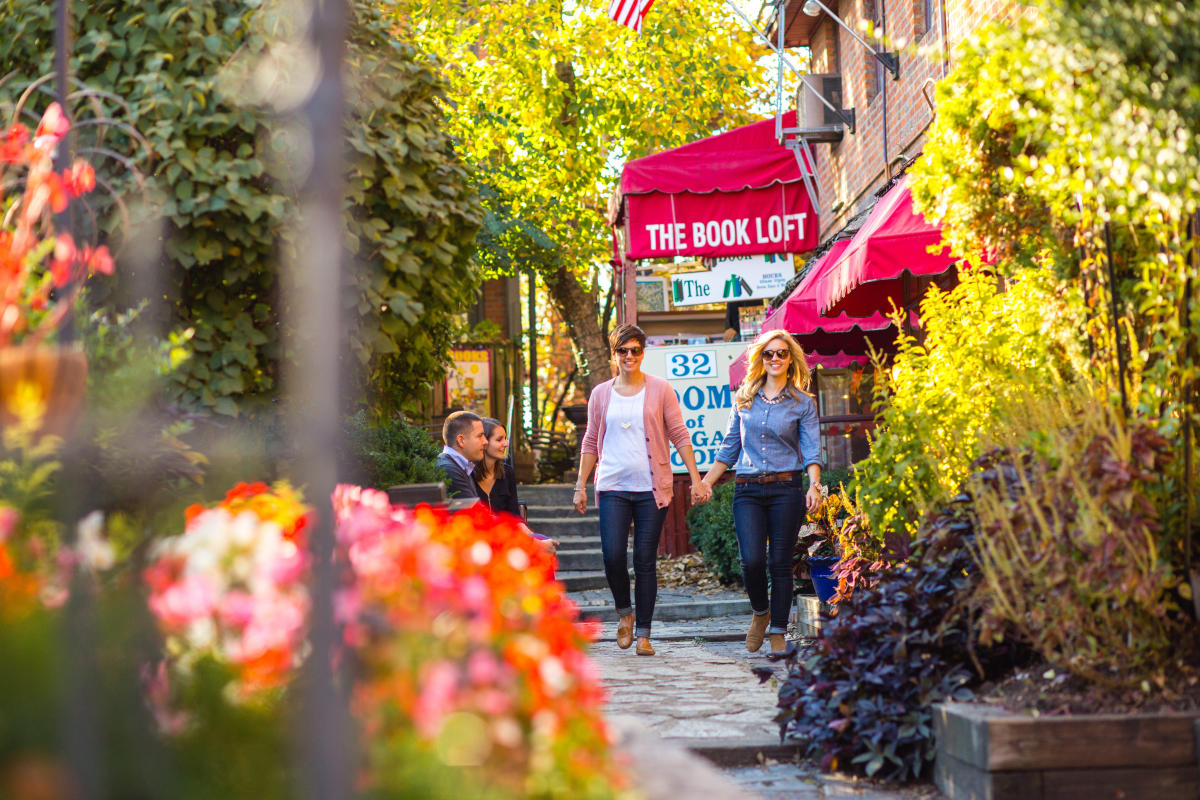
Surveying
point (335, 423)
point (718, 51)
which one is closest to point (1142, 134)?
point (335, 423)

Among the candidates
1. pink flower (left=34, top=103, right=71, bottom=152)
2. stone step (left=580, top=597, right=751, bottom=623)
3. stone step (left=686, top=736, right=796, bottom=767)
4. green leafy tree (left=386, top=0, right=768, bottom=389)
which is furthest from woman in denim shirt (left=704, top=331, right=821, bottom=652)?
green leafy tree (left=386, top=0, right=768, bottom=389)

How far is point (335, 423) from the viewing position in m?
1.46

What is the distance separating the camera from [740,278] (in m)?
14.9

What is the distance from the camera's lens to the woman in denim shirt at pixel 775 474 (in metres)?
7.22

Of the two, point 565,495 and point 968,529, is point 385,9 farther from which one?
point 565,495

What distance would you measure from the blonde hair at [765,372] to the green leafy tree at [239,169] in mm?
2296

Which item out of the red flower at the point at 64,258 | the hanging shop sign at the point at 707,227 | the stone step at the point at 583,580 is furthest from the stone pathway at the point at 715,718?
the hanging shop sign at the point at 707,227

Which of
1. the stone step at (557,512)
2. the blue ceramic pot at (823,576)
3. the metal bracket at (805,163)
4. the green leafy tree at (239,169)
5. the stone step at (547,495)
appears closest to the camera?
the green leafy tree at (239,169)

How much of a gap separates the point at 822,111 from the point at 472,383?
824cm

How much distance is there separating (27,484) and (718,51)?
57.0 feet

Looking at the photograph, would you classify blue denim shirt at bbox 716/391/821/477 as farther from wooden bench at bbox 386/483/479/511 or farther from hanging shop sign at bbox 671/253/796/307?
hanging shop sign at bbox 671/253/796/307

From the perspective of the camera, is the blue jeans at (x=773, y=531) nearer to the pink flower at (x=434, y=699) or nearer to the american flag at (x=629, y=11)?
the pink flower at (x=434, y=699)

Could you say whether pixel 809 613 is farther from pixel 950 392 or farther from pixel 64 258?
pixel 64 258

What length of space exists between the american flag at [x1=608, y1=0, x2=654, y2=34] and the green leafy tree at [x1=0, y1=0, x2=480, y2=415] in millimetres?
7105
